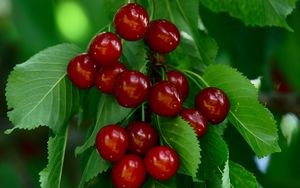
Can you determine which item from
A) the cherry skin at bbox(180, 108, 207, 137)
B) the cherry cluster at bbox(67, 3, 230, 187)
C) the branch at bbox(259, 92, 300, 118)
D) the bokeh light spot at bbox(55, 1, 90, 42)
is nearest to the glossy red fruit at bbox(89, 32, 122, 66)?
the cherry cluster at bbox(67, 3, 230, 187)

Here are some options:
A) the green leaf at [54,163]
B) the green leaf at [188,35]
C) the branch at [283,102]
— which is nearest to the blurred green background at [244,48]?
the branch at [283,102]

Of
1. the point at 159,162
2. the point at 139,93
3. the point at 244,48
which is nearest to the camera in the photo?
the point at 159,162

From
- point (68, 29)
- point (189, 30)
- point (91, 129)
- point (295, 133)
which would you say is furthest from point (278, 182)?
point (91, 129)

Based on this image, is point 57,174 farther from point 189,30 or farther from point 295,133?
point 295,133

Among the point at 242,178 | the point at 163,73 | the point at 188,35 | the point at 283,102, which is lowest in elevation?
the point at 283,102

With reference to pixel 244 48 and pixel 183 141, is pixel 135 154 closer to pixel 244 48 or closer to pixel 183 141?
pixel 183 141

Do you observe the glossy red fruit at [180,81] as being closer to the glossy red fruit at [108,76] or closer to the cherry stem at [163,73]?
the cherry stem at [163,73]

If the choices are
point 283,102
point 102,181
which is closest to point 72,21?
point 283,102
